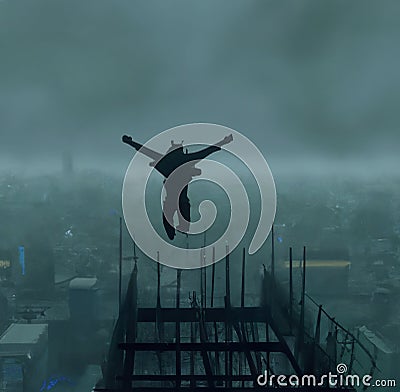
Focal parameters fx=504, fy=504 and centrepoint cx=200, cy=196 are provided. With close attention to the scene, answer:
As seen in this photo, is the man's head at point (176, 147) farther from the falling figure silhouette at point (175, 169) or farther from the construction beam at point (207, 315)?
the construction beam at point (207, 315)

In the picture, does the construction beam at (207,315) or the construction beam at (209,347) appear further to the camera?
the construction beam at (207,315)

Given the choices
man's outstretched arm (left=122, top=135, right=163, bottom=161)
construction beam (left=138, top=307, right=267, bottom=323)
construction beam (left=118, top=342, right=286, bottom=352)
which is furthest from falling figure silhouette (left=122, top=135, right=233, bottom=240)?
construction beam (left=118, top=342, right=286, bottom=352)

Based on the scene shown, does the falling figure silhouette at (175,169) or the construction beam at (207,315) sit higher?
the falling figure silhouette at (175,169)

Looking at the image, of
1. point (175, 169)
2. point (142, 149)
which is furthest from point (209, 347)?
point (142, 149)

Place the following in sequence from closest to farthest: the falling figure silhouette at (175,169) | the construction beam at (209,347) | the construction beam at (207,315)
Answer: the construction beam at (209,347), the falling figure silhouette at (175,169), the construction beam at (207,315)

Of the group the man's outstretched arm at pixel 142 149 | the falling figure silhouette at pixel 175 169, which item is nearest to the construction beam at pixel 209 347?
the falling figure silhouette at pixel 175 169

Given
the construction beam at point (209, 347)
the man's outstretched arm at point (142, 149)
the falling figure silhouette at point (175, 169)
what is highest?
the man's outstretched arm at point (142, 149)

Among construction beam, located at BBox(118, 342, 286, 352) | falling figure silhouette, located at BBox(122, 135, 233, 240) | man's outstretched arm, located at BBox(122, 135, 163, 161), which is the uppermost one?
man's outstretched arm, located at BBox(122, 135, 163, 161)

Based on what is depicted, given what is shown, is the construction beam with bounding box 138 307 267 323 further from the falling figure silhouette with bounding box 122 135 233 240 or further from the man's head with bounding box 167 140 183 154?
the man's head with bounding box 167 140 183 154
